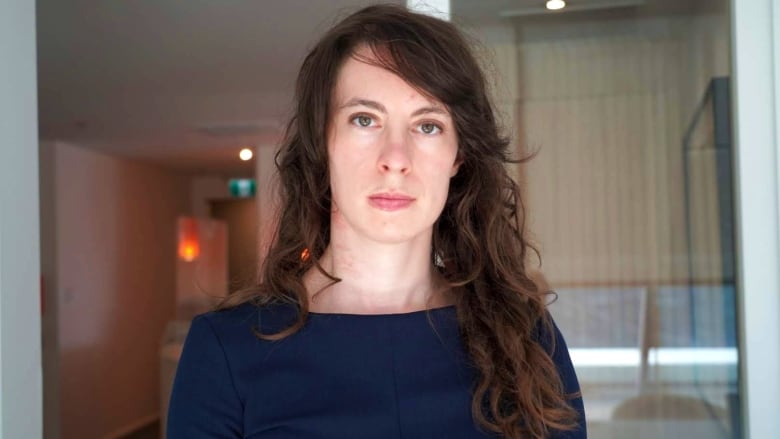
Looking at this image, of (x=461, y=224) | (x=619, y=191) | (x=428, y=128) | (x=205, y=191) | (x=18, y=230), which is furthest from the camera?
(x=205, y=191)

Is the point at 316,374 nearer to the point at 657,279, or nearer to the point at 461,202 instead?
the point at 461,202

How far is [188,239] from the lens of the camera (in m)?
10.5

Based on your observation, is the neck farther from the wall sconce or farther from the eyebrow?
the wall sconce

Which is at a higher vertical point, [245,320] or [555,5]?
[555,5]

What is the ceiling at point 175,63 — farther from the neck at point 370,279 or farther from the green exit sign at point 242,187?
the green exit sign at point 242,187

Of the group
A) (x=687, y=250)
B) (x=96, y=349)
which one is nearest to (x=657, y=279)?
(x=687, y=250)

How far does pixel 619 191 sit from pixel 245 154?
6.49m

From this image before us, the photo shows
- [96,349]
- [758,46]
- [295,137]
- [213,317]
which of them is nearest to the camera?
[213,317]

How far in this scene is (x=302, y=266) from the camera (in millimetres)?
1434

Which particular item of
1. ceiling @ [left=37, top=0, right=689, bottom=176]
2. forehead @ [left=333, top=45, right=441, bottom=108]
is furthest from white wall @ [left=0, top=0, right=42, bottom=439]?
forehead @ [left=333, top=45, right=441, bottom=108]

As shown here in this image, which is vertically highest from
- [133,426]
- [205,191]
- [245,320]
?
[205,191]

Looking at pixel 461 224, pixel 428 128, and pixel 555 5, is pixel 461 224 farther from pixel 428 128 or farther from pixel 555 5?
pixel 555 5

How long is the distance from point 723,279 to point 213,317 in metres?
1.79

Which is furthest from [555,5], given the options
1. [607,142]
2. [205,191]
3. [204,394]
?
[205,191]
